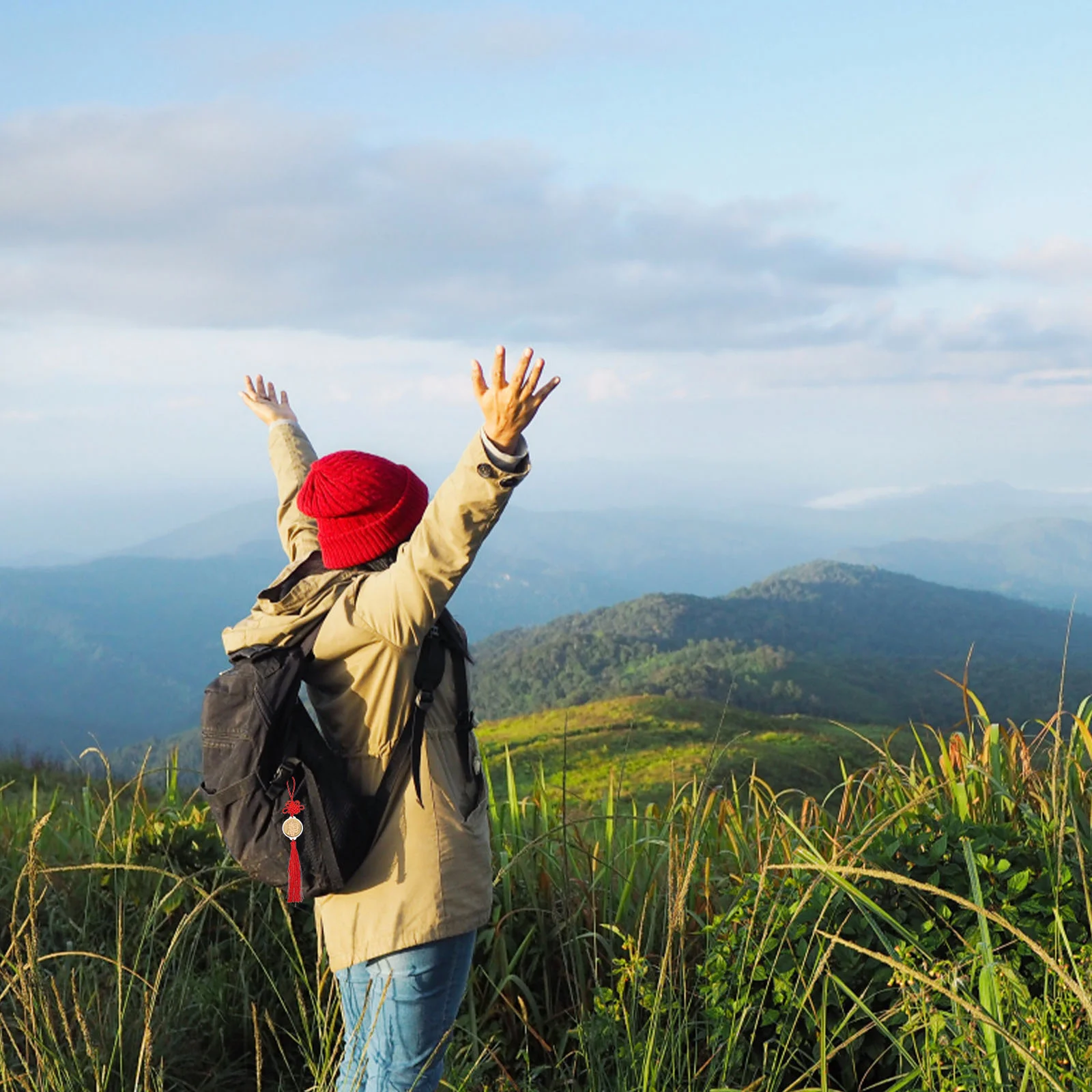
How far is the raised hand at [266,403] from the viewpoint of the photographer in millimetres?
3891

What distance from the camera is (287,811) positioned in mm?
2539

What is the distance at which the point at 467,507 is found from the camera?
2.26 meters

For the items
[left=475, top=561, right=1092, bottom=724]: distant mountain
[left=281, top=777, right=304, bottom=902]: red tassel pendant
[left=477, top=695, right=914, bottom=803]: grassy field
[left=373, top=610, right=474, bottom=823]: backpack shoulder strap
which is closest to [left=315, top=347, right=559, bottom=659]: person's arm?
[left=373, top=610, right=474, bottom=823]: backpack shoulder strap

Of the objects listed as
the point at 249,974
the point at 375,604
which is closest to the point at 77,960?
the point at 249,974

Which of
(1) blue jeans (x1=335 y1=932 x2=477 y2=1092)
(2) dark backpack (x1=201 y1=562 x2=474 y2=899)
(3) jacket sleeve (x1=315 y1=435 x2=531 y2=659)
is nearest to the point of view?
(3) jacket sleeve (x1=315 y1=435 x2=531 y2=659)

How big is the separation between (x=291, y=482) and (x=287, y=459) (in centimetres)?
14

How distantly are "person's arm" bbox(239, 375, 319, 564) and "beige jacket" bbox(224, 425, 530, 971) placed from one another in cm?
58

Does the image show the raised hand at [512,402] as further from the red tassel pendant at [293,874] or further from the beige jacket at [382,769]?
the red tassel pendant at [293,874]

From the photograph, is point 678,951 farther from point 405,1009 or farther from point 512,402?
point 512,402

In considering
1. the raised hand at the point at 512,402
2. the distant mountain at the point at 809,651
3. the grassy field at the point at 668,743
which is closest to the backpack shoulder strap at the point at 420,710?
the raised hand at the point at 512,402

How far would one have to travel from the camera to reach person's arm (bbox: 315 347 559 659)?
7.43 ft

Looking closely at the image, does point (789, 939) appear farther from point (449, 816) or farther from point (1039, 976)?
point (449, 816)

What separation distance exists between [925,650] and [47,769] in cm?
14611

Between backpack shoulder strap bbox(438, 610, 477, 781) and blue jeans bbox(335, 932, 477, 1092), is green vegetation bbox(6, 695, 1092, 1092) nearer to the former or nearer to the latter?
blue jeans bbox(335, 932, 477, 1092)
